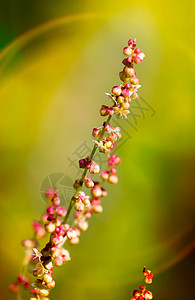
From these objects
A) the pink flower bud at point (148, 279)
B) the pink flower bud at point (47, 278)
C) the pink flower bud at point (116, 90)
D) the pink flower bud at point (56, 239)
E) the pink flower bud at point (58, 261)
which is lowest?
the pink flower bud at point (148, 279)

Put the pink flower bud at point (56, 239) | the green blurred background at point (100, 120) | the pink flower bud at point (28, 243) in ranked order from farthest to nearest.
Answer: the green blurred background at point (100, 120) < the pink flower bud at point (28, 243) < the pink flower bud at point (56, 239)

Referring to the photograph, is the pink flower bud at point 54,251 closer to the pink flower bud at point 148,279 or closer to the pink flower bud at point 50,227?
the pink flower bud at point 50,227

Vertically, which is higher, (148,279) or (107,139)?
(107,139)

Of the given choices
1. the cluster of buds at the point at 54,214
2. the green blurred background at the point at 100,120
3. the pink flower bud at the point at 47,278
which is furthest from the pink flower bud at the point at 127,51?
the green blurred background at the point at 100,120

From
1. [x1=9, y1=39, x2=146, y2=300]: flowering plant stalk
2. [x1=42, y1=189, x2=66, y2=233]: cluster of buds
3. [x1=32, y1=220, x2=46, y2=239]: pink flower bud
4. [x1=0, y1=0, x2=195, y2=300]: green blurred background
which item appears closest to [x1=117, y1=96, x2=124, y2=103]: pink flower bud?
[x1=9, y1=39, x2=146, y2=300]: flowering plant stalk

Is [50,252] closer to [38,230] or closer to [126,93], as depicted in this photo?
[38,230]

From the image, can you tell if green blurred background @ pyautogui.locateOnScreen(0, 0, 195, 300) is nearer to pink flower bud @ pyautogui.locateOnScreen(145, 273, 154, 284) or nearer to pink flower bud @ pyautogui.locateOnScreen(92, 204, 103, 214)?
pink flower bud @ pyautogui.locateOnScreen(92, 204, 103, 214)

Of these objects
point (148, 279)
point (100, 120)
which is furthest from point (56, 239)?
point (100, 120)

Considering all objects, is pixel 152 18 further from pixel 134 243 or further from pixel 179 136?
pixel 134 243
